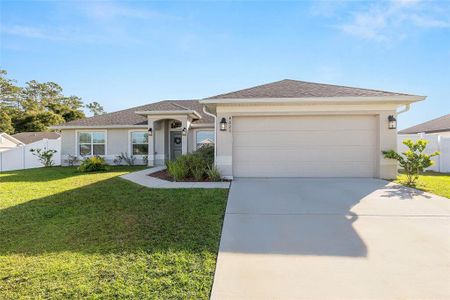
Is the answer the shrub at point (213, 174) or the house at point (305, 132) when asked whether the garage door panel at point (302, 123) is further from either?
the shrub at point (213, 174)

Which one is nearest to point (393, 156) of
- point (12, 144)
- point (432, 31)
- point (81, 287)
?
point (432, 31)

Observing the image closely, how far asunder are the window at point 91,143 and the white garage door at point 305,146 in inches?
444

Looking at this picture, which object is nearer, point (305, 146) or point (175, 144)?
point (305, 146)

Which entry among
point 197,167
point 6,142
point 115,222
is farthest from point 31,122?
point 115,222

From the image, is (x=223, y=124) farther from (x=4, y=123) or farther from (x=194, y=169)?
(x=4, y=123)

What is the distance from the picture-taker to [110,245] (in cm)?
359

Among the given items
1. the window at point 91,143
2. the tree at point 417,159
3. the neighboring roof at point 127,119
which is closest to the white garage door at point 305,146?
the tree at point 417,159

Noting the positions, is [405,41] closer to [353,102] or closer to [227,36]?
[353,102]

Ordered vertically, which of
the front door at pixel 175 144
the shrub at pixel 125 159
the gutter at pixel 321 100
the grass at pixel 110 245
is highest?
the gutter at pixel 321 100

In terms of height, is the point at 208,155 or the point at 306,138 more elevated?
the point at 306,138

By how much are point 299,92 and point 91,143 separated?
14.2 m

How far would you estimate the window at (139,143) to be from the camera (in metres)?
16.0

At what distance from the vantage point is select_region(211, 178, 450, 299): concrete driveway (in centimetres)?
260

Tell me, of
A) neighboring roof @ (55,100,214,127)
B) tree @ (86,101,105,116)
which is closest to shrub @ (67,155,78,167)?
neighboring roof @ (55,100,214,127)
